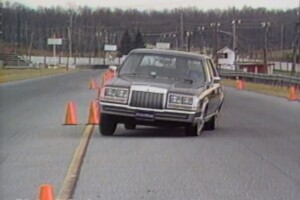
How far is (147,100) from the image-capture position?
14453mm

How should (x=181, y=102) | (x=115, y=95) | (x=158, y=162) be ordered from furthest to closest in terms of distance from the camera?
Result: 1. (x=115, y=95)
2. (x=181, y=102)
3. (x=158, y=162)

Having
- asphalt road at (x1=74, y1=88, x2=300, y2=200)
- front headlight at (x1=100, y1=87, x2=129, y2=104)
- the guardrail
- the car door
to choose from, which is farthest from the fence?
asphalt road at (x1=74, y1=88, x2=300, y2=200)

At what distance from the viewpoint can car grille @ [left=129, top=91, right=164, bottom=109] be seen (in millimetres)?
14438

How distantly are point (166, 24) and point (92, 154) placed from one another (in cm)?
11770

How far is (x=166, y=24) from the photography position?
422 ft

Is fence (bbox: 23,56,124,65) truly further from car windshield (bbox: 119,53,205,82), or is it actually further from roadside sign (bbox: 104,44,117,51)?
car windshield (bbox: 119,53,205,82)

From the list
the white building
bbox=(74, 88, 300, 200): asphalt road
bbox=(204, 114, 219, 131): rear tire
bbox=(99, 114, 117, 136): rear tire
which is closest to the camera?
bbox=(74, 88, 300, 200): asphalt road

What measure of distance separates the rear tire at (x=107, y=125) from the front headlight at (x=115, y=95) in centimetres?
36

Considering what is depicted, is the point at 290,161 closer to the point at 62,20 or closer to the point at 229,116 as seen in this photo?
the point at 229,116

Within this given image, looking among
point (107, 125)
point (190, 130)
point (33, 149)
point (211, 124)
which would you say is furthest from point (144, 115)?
point (211, 124)

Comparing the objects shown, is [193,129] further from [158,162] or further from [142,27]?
[142,27]

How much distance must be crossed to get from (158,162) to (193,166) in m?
0.63

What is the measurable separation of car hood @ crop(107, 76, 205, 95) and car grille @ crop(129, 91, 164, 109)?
0.21m

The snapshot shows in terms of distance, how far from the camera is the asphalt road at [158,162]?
8.67m
